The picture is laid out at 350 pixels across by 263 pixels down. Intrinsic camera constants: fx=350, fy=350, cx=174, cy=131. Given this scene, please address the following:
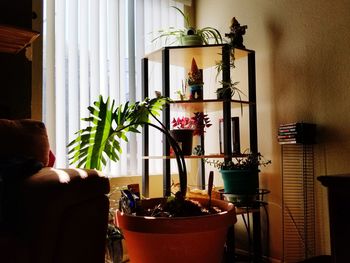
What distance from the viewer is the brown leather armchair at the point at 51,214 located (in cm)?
114

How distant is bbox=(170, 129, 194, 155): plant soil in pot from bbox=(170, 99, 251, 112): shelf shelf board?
0.19 m

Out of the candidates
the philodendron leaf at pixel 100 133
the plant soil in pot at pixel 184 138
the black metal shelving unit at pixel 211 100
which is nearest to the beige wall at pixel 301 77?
the black metal shelving unit at pixel 211 100

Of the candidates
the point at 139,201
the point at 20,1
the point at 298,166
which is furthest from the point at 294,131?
the point at 20,1

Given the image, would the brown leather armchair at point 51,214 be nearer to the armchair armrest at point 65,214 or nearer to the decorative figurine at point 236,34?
the armchair armrest at point 65,214

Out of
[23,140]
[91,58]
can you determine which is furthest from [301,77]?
[23,140]

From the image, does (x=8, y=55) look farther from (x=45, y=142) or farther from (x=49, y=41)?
(x=45, y=142)

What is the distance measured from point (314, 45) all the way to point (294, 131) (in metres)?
0.55

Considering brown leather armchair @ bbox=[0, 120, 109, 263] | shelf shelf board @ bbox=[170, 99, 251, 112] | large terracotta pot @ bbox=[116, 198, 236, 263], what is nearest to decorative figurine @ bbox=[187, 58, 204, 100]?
shelf shelf board @ bbox=[170, 99, 251, 112]

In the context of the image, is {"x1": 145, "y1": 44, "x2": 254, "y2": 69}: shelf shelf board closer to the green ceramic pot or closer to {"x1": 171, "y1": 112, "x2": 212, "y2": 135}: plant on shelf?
{"x1": 171, "y1": 112, "x2": 212, "y2": 135}: plant on shelf

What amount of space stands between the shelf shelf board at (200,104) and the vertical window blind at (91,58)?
0.41 meters

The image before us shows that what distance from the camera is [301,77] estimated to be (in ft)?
7.08

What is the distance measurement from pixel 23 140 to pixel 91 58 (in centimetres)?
98

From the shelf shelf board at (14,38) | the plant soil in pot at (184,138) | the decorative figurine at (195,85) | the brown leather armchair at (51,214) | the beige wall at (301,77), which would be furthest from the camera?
the decorative figurine at (195,85)

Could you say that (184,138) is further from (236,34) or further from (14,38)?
(14,38)
